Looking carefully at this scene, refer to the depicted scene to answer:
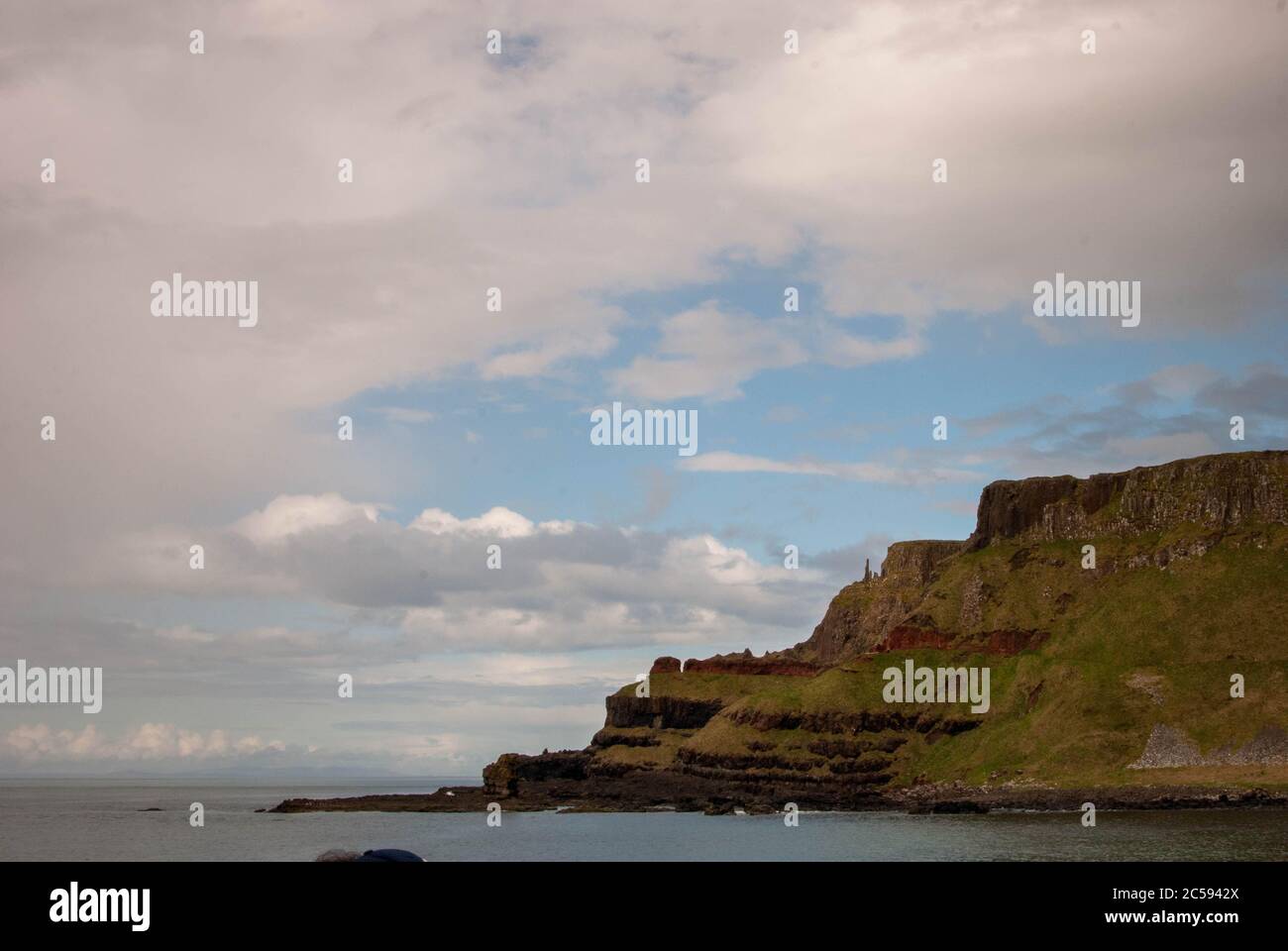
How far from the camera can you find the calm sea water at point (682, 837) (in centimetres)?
9794

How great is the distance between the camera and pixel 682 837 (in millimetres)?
127875

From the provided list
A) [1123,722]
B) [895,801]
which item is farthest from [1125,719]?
[895,801]

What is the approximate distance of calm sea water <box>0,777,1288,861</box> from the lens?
97938 mm

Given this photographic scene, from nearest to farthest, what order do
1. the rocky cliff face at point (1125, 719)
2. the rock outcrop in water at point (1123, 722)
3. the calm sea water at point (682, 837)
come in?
the calm sea water at point (682, 837) → the rock outcrop in water at point (1123, 722) → the rocky cliff face at point (1125, 719)

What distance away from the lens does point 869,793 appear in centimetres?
18112

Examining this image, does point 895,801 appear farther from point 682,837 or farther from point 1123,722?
point 682,837

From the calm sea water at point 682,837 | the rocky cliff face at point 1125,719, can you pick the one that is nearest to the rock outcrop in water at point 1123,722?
the rocky cliff face at point 1125,719

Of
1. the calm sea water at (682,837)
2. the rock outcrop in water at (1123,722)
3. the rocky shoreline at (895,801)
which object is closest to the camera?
the calm sea water at (682,837)

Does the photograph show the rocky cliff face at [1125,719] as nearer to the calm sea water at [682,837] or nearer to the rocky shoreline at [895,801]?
the rocky shoreline at [895,801]
